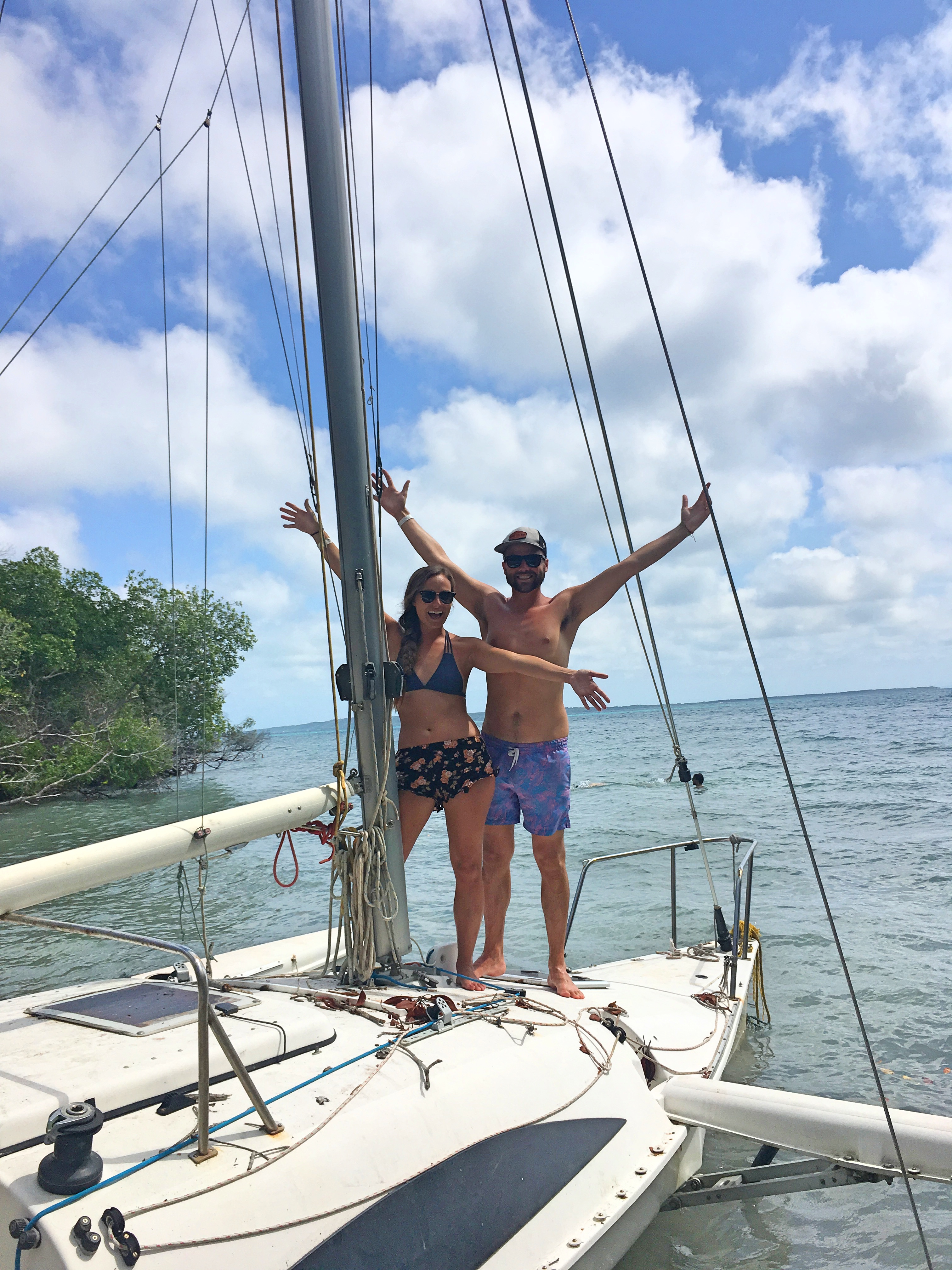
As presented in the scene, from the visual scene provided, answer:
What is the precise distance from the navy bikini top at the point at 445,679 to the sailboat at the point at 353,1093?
18.2 inches

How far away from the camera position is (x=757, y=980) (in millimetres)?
6836

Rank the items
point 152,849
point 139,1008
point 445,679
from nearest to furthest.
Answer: point 139,1008, point 152,849, point 445,679

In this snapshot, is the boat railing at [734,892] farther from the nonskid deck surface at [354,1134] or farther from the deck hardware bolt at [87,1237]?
the deck hardware bolt at [87,1237]

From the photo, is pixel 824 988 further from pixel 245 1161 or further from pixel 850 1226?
pixel 245 1161

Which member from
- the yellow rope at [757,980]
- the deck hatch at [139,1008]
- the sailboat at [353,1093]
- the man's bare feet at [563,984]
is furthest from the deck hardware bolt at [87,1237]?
the yellow rope at [757,980]

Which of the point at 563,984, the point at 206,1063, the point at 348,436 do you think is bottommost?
the point at 563,984

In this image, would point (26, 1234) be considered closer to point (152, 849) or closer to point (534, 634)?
point (152, 849)

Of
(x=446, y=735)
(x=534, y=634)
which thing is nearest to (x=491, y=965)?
(x=446, y=735)

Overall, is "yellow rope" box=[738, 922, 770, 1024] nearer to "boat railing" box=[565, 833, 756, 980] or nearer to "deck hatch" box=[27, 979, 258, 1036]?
"boat railing" box=[565, 833, 756, 980]

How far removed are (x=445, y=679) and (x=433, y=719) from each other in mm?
234

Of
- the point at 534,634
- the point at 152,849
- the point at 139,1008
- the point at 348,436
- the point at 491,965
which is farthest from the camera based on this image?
the point at 534,634

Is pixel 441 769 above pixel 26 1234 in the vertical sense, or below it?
above

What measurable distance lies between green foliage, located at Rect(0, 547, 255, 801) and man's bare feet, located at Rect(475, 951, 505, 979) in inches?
1035

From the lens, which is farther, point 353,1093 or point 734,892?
point 734,892
